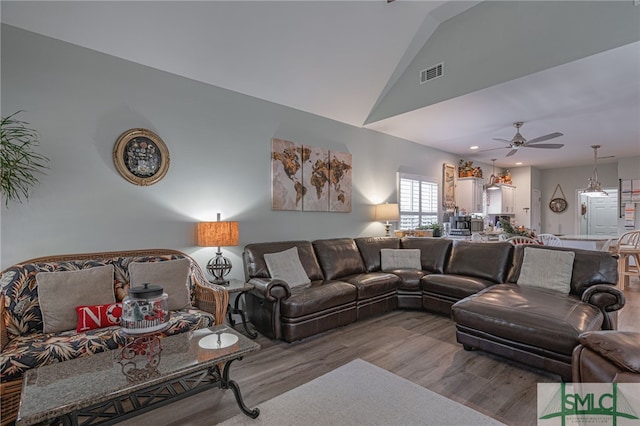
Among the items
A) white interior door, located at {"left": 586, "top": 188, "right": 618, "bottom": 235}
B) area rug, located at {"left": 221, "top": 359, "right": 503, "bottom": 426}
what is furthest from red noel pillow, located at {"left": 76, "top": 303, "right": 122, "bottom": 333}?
white interior door, located at {"left": 586, "top": 188, "right": 618, "bottom": 235}

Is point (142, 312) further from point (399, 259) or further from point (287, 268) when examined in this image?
point (399, 259)

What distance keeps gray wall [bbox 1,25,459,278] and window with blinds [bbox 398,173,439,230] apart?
7.40 ft

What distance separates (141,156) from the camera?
3189 mm

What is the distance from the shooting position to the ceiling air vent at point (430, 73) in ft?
13.8

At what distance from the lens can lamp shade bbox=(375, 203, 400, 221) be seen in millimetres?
5410

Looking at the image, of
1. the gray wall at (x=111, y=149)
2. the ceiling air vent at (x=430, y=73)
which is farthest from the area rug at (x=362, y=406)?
the ceiling air vent at (x=430, y=73)

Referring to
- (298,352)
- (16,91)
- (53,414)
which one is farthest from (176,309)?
(16,91)

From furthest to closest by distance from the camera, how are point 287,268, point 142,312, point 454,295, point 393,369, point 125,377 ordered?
1. point 454,295
2. point 287,268
3. point 393,369
4. point 142,312
5. point 125,377

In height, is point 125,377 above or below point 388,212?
below

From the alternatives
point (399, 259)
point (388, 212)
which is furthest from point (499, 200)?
point (399, 259)

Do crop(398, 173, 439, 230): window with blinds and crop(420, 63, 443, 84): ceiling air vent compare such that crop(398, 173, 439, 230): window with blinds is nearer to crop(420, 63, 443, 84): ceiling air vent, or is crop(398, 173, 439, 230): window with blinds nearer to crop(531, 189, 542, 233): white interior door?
crop(420, 63, 443, 84): ceiling air vent

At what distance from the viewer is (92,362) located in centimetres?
181

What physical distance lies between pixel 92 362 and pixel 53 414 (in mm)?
497

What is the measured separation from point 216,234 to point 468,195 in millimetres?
6167
